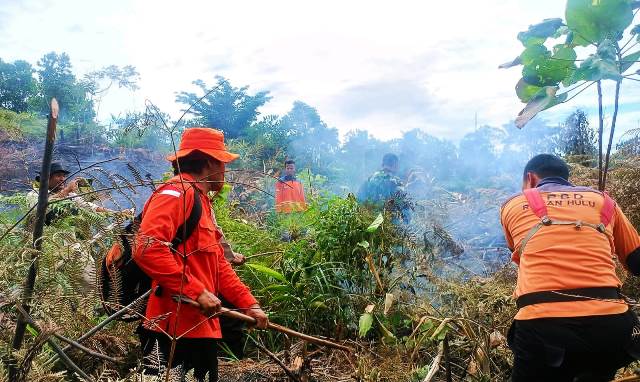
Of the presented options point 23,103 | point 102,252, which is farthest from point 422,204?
point 23,103

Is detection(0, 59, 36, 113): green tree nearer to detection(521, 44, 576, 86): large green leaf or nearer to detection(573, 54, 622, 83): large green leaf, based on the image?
detection(521, 44, 576, 86): large green leaf

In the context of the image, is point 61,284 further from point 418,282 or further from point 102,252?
point 418,282

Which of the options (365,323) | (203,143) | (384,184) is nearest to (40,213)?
(203,143)

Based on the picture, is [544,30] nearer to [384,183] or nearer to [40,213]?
[40,213]

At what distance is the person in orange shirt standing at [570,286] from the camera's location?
7.73ft

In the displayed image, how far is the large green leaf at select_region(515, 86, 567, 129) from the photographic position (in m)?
2.68

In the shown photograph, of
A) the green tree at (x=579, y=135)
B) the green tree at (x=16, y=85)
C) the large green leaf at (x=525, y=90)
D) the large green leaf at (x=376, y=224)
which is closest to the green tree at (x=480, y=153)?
the green tree at (x=579, y=135)

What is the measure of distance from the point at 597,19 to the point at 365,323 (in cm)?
232

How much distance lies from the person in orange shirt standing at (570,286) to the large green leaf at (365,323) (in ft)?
3.37

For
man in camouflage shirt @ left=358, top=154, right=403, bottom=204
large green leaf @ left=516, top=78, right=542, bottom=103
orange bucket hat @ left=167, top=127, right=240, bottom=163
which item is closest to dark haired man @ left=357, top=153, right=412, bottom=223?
man in camouflage shirt @ left=358, top=154, right=403, bottom=204

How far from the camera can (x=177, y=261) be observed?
2.48 metres

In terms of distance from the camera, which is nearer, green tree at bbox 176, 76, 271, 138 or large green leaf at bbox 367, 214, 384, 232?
large green leaf at bbox 367, 214, 384, 232

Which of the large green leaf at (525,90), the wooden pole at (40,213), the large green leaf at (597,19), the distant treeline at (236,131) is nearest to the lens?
the wooden pole at (40,213)

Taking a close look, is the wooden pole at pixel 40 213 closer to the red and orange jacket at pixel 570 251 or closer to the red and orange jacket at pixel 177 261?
the red and orange jacket at pixel 177 261
